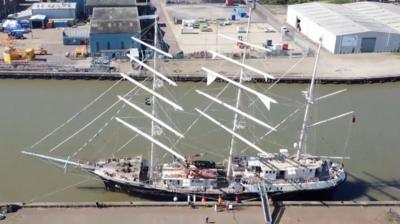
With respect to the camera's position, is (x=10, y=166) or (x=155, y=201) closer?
(x=155, y=201)

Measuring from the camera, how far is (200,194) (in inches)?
949

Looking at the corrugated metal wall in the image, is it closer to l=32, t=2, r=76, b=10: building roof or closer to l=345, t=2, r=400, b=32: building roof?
l=32, t=2, r=76, b=10: building roof

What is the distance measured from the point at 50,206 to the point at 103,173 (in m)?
3.42

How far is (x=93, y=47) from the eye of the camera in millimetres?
44531

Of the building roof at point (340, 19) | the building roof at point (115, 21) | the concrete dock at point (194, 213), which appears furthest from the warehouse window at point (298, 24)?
the concrete dock at point (194, 213)

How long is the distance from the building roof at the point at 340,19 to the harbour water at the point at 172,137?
9.14m

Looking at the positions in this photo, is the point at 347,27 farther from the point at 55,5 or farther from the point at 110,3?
the point at 55,5

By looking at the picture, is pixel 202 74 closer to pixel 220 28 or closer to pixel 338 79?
pixel 338 79

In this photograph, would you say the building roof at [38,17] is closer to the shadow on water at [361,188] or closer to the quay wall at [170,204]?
the quay wall at [170,204]

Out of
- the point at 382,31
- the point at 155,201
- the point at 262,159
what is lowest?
the point at 155,201

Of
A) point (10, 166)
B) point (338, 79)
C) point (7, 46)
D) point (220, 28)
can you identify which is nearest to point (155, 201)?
point (10, 166)

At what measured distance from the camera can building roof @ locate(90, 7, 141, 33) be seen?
45.1 meters

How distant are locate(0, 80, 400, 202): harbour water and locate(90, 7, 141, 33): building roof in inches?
278

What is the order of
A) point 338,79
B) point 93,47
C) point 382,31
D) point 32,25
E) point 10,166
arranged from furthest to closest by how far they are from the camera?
point 32,25 → point 382,31 → point 93,47 → point 338,79 → point 10,166
